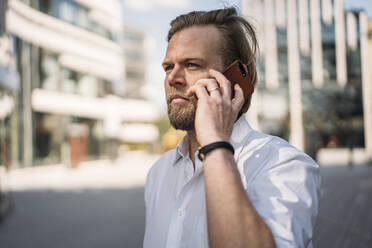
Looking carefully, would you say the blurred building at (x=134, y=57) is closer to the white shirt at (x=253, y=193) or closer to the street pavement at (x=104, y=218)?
the street pavement at (x=104, y=218)

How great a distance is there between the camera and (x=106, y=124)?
113 ft

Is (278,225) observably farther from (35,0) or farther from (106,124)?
(106,124)

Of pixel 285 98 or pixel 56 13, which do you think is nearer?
pixel 56 13

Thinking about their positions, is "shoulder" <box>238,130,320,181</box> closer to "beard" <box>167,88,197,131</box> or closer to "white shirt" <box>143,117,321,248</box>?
"white shirt" <box>143,117,321,248</box>

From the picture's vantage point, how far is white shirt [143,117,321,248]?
1.31 metres

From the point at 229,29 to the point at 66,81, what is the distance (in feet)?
95.0

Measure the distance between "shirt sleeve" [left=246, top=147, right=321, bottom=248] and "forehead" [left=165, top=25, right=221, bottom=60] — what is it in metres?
0.66

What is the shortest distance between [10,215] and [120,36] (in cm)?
3015

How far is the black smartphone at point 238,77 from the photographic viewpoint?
178 centimetres

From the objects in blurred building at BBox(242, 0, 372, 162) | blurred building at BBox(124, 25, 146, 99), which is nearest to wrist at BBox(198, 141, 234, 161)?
blurred building at BBox(242, 0, 372, 162)

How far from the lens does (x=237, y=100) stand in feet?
5.20

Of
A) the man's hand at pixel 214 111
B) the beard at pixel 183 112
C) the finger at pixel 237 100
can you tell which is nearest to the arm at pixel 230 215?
the man's hand at pixel 214 111

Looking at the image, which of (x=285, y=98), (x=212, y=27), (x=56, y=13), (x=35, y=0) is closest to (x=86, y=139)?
(x=56, y=13)

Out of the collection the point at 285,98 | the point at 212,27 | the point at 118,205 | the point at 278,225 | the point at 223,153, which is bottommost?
the point at 118,205
